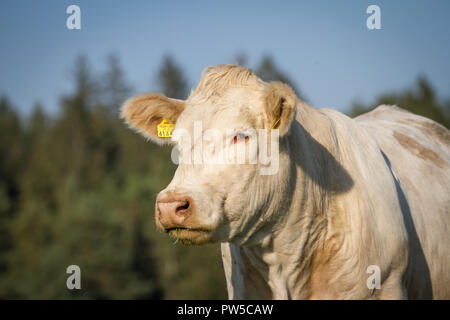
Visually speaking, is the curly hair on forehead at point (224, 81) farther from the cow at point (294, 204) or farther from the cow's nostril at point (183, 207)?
the cow's nostril at point (183, 207)

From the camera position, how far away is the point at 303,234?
455 cm

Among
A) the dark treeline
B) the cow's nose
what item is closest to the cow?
the cow's nose

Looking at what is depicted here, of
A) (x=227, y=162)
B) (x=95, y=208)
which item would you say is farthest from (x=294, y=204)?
(x=95, y=208)

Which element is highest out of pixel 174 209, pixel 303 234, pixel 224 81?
pixel 224 81

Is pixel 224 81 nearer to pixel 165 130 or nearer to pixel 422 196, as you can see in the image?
pixel 165 130

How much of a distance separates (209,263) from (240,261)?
34.3 m

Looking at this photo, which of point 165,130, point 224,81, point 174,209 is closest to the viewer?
point 174,209

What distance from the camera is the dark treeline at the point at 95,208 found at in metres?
41.2

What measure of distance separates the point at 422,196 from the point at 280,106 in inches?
74.9

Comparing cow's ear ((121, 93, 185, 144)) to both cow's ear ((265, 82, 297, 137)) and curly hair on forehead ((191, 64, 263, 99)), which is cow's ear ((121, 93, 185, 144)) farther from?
cow's ear ((265, 82, 297, 137))

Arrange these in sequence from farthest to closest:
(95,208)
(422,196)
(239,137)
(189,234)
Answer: (95,208) < (422,196) < (239,137) < (189,234)

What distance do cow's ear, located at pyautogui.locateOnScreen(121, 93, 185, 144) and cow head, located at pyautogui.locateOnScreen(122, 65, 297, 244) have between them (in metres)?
0.54

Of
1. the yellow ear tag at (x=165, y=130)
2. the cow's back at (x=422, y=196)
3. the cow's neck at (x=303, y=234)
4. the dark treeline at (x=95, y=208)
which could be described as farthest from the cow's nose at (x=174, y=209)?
the dark treeline at (x=95, y=208)

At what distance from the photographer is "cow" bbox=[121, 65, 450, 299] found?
13.7 ft
